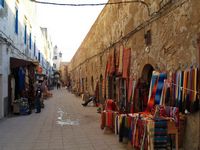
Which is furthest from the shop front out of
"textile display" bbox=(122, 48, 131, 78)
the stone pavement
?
"textile display" bbox=(122, 48, 131, 78)

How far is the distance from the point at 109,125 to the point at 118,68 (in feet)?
11.1

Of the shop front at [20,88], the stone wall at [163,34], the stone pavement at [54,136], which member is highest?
the stone wall at [163,34]

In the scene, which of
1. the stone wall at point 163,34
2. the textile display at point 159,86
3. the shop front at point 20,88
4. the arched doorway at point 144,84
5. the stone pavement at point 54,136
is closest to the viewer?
the stone wall at point 163,34

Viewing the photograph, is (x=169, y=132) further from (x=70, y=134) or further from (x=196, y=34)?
(x=70, y=134)

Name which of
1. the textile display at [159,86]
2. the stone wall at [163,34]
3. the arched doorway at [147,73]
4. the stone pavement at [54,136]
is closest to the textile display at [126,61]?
the stone wall at [163,34]

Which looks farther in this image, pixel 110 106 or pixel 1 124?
pixel 1 124

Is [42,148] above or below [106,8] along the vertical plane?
below

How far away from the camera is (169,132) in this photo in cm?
561

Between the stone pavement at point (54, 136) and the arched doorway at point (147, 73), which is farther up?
the arched doorway at point (147, 73)

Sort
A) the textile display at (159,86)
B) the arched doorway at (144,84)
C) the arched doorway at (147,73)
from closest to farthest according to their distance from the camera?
Result: 1. the textile display at (159,86)
2. the arched doorway at (144,84)
3. the arched doorway at (147,73)

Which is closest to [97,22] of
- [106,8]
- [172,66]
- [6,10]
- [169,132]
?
[106,8]

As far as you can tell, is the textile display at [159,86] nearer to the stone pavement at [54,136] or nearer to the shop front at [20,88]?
the stone pavement at [54,136]

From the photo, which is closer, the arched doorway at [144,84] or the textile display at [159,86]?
the textile display at [159,86]

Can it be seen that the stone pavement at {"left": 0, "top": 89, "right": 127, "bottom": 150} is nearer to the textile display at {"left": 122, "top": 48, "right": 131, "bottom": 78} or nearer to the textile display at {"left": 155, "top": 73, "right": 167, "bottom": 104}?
the textile display at {"left": 155, "top": 73, "right": 167, "bottom": 104}
